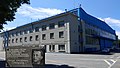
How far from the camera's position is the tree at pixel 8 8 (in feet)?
47.3

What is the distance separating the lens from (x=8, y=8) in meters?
15.1

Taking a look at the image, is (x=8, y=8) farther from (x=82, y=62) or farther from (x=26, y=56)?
(x=82, y=62)

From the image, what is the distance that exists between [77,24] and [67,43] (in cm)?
722

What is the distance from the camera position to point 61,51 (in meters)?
52.6

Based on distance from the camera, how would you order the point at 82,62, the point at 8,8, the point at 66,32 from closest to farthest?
the point at 8,8 → the point at 82,62 → the point at 66,32

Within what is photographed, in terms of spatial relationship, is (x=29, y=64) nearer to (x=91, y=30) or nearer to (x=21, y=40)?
(x=91, y=30)

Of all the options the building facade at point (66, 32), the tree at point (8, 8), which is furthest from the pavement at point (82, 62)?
the building facade at point (66, 32)

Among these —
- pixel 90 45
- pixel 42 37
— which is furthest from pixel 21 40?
pixel 90 45

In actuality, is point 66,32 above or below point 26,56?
above

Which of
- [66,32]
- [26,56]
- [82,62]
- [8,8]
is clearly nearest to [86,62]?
[82,62]

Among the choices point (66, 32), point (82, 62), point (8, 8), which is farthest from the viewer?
point (66, 32)

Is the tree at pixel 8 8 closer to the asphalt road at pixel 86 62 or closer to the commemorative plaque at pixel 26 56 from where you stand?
the commemorative plaque at pixel 26 56

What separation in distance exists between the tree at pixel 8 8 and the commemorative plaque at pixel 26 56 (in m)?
2.99

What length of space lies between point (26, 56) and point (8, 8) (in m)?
4.13
